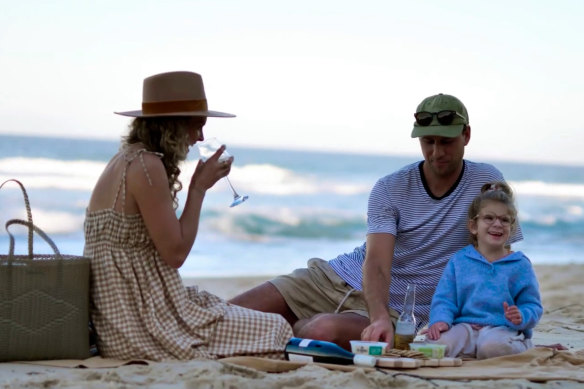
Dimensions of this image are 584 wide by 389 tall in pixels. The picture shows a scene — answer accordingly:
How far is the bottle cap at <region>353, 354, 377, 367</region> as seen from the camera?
4.28m

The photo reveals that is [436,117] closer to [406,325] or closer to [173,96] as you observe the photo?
[406,325]

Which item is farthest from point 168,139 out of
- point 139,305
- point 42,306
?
point 42,306

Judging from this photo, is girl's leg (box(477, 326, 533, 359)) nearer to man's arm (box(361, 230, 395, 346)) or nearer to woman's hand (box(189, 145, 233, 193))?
man's arm (box(361, 230, 395, 346))

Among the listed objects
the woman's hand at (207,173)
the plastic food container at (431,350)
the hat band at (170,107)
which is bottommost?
the plastic food container at (431,350)

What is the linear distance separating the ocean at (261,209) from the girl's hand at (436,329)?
3.51 metres

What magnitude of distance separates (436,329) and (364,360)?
60 centimetres

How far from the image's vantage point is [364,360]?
4301 mm

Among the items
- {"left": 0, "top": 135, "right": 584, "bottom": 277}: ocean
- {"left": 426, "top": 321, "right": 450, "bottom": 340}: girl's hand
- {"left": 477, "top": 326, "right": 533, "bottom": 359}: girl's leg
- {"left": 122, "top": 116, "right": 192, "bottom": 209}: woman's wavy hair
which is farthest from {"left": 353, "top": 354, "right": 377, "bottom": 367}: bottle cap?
{"left": 0, "top": 135, "right": 584, "bottom": 277}: ocean

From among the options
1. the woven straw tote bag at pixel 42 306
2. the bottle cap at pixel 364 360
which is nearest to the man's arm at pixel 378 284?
the bottle cap at pixel 364 360

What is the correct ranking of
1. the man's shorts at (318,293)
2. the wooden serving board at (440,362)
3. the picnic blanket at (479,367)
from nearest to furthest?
the picnic blanket at (479,367) < the wooden serving board at (440,362) < the man's shorts at (318,293)

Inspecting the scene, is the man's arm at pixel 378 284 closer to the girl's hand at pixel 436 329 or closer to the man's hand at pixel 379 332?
the man's hand at pixel 379 332

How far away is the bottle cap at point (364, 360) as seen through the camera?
428 centimetres

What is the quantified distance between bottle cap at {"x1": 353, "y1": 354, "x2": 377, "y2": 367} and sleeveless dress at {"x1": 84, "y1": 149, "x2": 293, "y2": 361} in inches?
16.4

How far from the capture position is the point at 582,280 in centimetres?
1079
